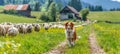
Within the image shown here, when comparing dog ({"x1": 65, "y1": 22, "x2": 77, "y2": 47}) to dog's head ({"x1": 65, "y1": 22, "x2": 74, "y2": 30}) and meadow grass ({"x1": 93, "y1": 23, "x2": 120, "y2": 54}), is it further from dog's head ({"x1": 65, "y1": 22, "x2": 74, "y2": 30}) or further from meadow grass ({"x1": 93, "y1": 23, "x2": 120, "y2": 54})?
meadow grass ({"x1": 93, "y1": 23, "x2": 120, "y2": 54})

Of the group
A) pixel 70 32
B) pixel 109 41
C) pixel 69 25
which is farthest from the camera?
pixel 109 41

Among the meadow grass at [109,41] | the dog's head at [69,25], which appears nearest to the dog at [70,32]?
the dog's head at [69,25]

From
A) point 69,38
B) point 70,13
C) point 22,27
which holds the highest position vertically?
point 69,38

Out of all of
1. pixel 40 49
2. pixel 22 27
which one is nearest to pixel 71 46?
pixel 40 49

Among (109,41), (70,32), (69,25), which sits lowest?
(109,41)

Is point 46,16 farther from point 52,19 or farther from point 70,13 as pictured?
point 70,13

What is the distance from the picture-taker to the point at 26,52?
65.9 ft

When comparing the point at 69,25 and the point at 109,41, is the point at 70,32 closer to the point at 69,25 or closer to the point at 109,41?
the point at 69,25

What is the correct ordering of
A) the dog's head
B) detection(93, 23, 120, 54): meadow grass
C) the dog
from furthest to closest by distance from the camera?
the dog < the dog's head < detection(93, 23, 120, 54): meadow grass

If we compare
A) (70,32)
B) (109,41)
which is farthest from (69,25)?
(109,41)

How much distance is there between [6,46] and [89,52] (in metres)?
5.21

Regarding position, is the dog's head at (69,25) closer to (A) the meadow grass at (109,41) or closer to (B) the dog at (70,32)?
(B) the dog at (70,32)

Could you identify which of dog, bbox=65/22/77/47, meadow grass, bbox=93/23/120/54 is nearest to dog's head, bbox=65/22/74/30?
dog, bbox=65/22/77/47

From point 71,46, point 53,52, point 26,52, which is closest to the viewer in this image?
point 26,52
